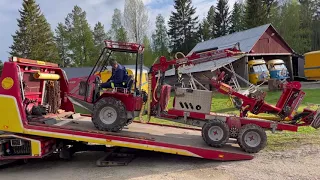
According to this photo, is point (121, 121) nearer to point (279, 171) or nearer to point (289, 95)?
point (279, 171)

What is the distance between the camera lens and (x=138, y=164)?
7609 millimetres

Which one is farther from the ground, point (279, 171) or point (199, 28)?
point (199, 28)

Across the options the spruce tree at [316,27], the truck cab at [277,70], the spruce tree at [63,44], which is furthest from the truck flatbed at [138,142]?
the spruce tree at [63,44]

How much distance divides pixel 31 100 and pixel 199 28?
5509 centimetres

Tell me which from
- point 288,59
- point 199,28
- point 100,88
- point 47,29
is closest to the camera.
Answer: point 100,88

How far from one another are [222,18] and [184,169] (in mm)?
56902

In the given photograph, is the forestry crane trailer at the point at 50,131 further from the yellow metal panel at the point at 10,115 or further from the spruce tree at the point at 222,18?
the spruce tree at the point at 222,18

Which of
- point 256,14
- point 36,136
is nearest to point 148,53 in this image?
point 256,14

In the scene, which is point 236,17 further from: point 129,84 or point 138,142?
point 138,142

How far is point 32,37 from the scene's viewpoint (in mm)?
46062

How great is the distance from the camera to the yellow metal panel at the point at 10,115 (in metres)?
6.98

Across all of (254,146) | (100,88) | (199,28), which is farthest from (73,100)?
(199,28)

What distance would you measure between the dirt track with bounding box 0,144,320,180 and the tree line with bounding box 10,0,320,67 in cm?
4069

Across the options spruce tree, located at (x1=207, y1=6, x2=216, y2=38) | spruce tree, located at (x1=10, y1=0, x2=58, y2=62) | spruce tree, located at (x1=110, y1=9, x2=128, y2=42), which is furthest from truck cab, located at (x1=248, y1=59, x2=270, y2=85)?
spruce tree, located at (x1=110, y1=9, x2=128, y2=42)
